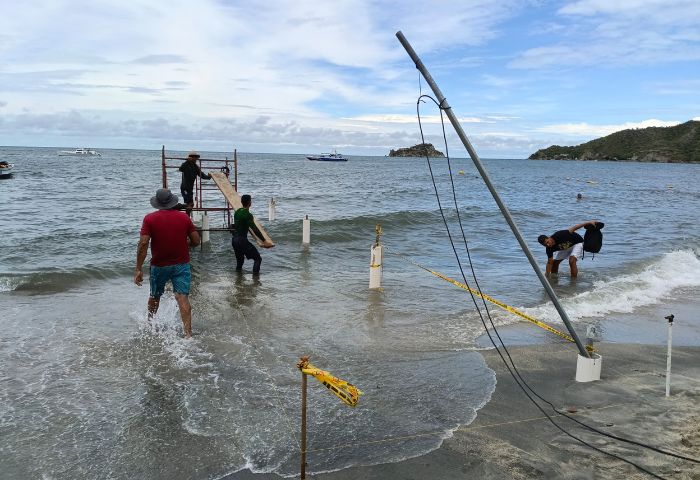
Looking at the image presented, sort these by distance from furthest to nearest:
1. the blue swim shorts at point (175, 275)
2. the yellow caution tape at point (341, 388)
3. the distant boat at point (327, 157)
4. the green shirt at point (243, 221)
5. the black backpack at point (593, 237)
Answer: the distant boat at point (327, 157) → the black backpack at point (593, 237) → the green shirt at point (243, 221) → the blue swim shorts at point (175, 275) → the yellow caution tape at point (341, 388)

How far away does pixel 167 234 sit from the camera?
739cm

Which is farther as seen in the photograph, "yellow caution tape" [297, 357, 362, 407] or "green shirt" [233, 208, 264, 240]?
"green shirt" [233, 208, 264, 240]

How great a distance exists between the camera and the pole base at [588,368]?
6.23 m

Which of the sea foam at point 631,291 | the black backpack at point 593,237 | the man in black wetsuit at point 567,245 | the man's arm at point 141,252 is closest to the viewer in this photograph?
the man's arm at point 141,252

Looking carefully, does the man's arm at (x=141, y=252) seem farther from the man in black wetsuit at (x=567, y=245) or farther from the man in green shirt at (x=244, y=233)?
the man in black wetsuit at (x=567, y=245)

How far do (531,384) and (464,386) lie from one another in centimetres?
81

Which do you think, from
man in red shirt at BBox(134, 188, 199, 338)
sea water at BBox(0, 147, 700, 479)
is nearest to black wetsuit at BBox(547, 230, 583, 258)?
sea water at BBox(0, 147, 700, 479)

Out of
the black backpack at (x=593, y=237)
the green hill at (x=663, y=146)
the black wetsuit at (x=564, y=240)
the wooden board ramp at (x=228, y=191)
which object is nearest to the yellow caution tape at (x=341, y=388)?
the black backpack at (x=593, y=237)

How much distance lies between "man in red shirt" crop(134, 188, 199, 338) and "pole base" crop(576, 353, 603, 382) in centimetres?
503

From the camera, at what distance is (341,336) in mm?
8180

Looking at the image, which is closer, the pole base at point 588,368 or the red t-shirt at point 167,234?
the pole base at point 588,368

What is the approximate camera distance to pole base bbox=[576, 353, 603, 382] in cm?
623

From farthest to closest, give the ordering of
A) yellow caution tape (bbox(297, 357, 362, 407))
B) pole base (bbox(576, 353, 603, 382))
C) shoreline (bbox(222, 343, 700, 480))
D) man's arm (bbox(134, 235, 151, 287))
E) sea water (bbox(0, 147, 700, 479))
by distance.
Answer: man's arm (bbox(134, 235, 151, 287)) < pole base (bbox(576, 353, 603, 382)) < sea water (bbox(0, 147, 700, 479)) < shoreline (bbox(222, 343, 700, 480)) < yellow caution tape (bbox(297, 357, 362, 407))

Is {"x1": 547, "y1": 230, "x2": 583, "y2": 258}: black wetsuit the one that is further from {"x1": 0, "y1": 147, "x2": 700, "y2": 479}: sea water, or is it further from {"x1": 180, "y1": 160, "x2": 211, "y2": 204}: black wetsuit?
{"x1": 180, "y1": 160, "x2": 211, "y2": 204}: black wetsuit
